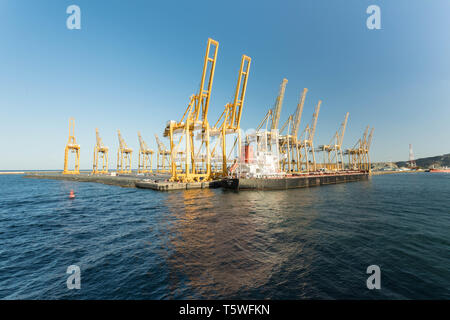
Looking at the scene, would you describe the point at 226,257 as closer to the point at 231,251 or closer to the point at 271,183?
the point at 231,251

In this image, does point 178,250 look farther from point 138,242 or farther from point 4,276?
point 4,276

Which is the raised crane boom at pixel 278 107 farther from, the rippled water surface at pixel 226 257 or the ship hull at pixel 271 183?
the rippled water surface at pixel 226 257

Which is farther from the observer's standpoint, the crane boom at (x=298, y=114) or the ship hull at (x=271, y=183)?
the crane boom at (x=298, y=114)

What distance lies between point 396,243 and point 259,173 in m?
29.8

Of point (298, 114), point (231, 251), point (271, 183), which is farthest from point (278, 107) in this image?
point (231, 251)

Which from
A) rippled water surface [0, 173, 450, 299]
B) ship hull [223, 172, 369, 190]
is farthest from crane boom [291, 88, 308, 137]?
rippled water surface [0, 173, 450, 299]

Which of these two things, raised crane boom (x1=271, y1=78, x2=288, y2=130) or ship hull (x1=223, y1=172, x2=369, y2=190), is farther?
raised crane boom (x1=271, y1=78, x2=288, y2=130)

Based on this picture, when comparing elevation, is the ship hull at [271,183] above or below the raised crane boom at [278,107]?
below

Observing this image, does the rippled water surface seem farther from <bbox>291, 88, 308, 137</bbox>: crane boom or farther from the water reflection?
<bbox>291, 88, 308, 137</bbox>: crane boom

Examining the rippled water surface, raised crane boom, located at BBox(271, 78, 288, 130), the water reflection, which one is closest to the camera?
the rippled water surface

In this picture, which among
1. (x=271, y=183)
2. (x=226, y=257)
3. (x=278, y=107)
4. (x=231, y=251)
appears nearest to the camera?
(x=226, y=257)

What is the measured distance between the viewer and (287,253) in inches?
360

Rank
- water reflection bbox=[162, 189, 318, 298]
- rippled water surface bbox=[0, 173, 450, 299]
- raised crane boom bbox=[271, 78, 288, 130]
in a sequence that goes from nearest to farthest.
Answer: rippled water surface bbox=[0, 173, 450, 299] < water reflection bbox=[162, 189, 318, 298] < raised crane boom bbox=[271, 78, 288, 130]

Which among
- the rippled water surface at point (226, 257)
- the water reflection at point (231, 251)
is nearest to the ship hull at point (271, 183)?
the water reflection at point (231, 251)
